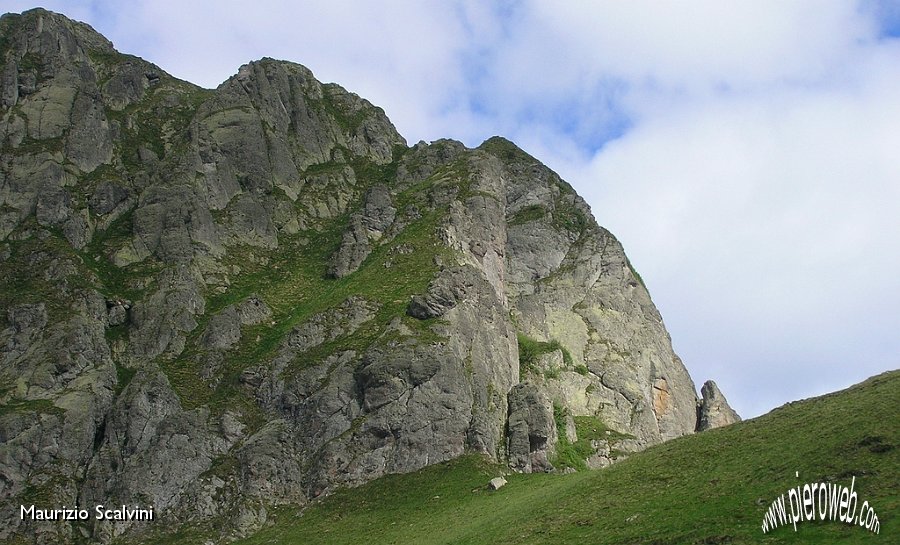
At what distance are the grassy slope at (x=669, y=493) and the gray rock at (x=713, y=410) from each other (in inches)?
2382

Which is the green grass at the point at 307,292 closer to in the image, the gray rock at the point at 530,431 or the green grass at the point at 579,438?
the gray rock at the point at 530,431

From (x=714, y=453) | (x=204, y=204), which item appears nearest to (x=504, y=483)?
(x=714, y=453)

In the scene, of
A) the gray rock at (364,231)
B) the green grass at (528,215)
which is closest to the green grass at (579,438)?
the gray rock at (364,231)

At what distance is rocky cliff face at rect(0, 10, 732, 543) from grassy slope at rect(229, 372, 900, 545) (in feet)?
17.9

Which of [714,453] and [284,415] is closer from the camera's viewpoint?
[714,453]

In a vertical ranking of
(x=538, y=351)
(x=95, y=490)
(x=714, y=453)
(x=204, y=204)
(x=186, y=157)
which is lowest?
(x=714, y=453)

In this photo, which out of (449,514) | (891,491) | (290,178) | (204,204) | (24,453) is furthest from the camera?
(290,178)

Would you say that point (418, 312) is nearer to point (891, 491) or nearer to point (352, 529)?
point (352, 529)

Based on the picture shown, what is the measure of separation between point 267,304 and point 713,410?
7422cm

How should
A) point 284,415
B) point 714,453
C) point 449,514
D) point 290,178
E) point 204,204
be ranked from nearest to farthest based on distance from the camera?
point 714,453, point 449,514, point 284,415, point 204,204, point 290,178

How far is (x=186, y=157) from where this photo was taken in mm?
127125

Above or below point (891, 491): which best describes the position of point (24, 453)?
above

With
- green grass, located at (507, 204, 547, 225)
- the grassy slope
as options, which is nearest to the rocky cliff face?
green grass, located at (507, 204, 547, 225)

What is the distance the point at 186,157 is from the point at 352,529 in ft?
229
